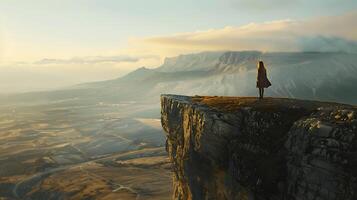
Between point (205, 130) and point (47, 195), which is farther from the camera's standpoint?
point (47, 195)

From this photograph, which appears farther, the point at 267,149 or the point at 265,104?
the point at 265,104

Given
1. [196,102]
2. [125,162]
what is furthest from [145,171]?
[196,102]

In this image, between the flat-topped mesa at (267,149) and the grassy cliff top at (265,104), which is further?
the grassy cliff top at (265,104)

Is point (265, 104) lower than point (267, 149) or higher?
higher

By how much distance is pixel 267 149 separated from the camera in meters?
32.8

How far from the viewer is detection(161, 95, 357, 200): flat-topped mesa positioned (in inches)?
1070

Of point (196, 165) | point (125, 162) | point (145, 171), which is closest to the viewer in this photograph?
point (196, 165)

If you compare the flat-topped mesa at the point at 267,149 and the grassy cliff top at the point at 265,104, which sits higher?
the grassy cliff top at the point at 265,104

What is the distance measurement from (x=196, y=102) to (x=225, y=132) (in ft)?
30.2

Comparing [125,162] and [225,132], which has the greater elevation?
[225,132]

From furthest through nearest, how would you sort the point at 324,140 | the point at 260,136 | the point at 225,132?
the point at 225,132 < the point at 260,136 < the point at 324,140

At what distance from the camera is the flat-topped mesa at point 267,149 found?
89.1 ft

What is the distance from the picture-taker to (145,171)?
172125mm

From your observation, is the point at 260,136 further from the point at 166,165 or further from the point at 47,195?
the point at 166,165
